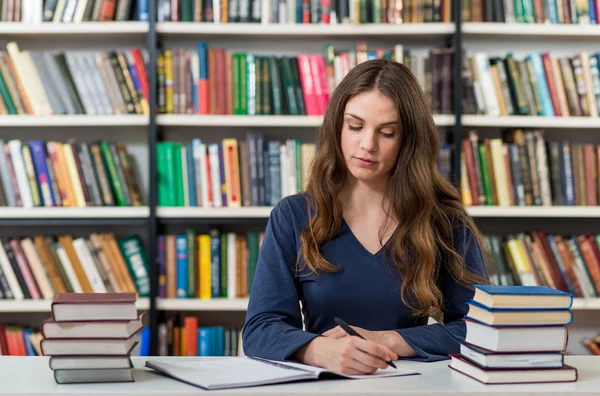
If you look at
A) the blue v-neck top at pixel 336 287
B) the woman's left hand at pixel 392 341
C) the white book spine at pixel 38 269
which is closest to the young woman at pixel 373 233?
the blue v-neck top at pixel 336 287

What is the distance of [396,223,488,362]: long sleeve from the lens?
1.51 meters

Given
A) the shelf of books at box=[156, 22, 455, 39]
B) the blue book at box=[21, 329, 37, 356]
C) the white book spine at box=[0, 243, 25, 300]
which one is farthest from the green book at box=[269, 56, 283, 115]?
the blue book at box=[21, 329, 37, 356]

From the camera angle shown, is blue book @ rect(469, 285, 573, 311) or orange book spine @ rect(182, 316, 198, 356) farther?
orange book spine @ rect(182, 316, 198, 356)

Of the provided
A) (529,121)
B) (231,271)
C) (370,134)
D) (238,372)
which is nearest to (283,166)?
(231,271)

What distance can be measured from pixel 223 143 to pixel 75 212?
621 mm

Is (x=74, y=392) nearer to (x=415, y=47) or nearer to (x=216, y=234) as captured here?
(x=216, y=234)

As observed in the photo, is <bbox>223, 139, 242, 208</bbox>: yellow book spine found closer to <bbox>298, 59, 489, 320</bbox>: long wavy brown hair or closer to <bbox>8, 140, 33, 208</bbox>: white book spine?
<bbox>8, 140, 33, 208</bbox>: white book spine

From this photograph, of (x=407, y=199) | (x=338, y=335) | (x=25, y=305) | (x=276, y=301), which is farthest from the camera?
(x=25, y=305)

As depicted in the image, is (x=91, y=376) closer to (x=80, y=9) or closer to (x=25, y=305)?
(x=25, y=305)

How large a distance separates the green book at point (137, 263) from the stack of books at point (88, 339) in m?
1.76

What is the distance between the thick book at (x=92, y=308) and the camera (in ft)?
4.03

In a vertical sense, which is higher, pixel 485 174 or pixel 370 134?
pixel 370 134

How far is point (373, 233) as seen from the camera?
176cm

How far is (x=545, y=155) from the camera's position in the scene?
2.99 m
